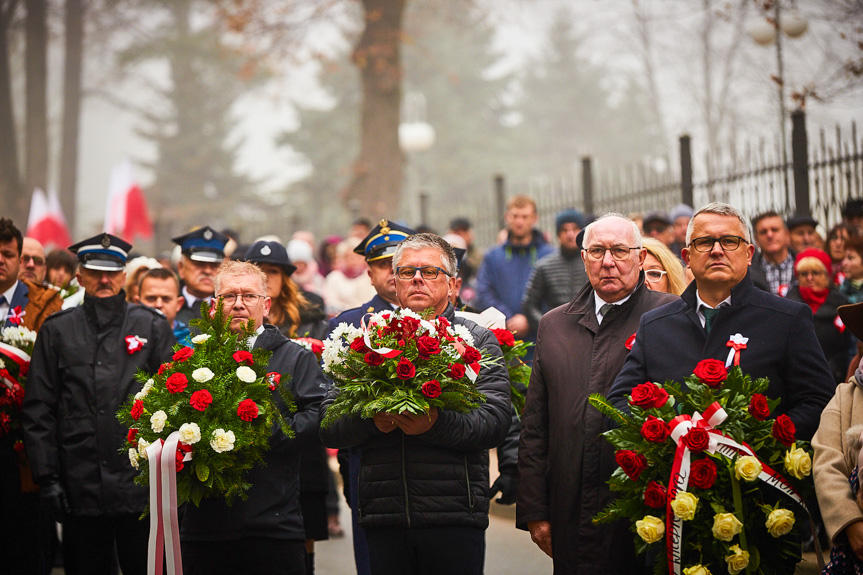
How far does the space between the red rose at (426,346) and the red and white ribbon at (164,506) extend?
1.36 meters

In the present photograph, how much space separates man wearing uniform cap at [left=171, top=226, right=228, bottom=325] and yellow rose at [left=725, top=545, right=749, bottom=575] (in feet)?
16.2

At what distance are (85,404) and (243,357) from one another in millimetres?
1553

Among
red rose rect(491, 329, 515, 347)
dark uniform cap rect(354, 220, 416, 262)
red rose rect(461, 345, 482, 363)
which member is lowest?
red rose rect(461, 345, 482, 363)

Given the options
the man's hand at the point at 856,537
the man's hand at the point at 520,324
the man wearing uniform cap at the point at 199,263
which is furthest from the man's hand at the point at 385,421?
the man's hand at the point at 520,324

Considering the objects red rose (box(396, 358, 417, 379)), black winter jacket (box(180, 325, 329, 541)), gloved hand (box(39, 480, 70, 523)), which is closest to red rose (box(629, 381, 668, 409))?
red rose (box(396, 358, 417, 379))

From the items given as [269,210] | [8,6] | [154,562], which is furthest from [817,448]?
[269,210]

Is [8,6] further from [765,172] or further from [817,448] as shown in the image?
[817,448]

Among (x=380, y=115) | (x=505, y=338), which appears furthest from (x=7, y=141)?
(x=505, y=338)

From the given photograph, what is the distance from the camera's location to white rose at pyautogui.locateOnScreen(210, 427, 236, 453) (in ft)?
14.8

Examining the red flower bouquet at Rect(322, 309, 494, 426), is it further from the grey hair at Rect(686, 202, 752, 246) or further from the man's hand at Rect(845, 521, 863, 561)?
the man's hand at Rect(845, 521, 863, 561)

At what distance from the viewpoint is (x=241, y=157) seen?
139 feet

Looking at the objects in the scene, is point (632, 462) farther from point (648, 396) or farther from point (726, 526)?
point (726, 526)

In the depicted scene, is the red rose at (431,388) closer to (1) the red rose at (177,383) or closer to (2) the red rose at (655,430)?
(2) the red rose at (655,430)

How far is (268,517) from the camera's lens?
4734 mm
